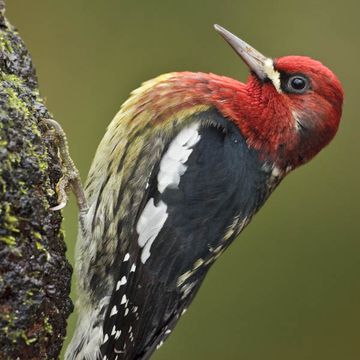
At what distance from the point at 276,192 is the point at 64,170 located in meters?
2.12

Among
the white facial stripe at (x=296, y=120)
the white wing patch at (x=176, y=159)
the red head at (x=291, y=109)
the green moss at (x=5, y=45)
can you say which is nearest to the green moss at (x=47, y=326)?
the white wing patch at (x=176, y=159)

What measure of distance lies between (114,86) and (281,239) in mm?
1331

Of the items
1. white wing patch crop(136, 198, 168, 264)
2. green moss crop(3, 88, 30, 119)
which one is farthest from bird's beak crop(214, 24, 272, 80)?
green moss crop(3, 88, 30, 119)

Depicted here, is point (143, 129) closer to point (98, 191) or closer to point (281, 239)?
point (98, 191)

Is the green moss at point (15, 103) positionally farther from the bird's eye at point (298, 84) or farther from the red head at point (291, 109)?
the bird's eye at point (298, 84)

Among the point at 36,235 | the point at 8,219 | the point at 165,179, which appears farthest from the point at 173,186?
the point at 8,219

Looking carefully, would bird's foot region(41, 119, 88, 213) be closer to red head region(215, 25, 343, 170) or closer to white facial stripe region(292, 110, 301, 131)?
red head region(215, 25, 343, 170)

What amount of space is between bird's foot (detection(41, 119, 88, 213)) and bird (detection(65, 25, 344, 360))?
67 mm

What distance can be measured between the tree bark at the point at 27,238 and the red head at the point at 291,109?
0.86 m

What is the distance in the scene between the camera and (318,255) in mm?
4613

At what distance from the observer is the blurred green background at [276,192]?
4.54 metres

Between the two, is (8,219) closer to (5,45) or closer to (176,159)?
(5,45)

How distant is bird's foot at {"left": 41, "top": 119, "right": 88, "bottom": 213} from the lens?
100 inches

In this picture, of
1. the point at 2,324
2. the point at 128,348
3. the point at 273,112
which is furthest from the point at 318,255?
the point at 2,324
